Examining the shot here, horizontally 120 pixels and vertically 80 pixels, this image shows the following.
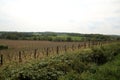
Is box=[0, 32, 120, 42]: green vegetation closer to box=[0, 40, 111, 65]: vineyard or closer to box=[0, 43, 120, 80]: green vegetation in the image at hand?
box=[0, 40, 111, 65]: vineyard

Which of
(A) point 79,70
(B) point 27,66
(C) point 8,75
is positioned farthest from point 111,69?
(C) point 8,75

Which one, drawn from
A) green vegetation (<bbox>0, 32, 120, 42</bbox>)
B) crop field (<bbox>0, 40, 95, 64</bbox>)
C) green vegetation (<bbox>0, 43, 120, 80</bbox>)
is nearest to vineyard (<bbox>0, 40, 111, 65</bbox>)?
crop field (<bbox>0, 40, 95, 64</bbox>)

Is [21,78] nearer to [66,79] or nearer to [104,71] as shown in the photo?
[66,79]

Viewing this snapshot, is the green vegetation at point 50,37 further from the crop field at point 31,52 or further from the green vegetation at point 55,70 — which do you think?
the green vegetation at point 55,70

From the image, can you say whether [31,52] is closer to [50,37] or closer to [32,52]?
[32,52]

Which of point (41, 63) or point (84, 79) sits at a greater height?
point (41, 63)

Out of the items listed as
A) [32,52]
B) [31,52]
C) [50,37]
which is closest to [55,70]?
[31,52]

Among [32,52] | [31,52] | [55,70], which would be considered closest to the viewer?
[55,70]

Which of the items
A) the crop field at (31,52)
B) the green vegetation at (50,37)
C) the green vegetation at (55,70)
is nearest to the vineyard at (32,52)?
the crop field at (31,52)

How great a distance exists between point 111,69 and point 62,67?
20.9 ft

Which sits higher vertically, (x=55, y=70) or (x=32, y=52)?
(x=55, y=70)

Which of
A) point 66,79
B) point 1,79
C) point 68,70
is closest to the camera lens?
point 1,79

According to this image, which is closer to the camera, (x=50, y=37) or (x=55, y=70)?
(x=55, y=70)

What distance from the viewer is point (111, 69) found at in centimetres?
2072
